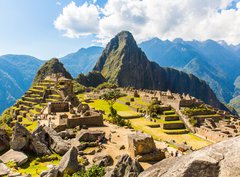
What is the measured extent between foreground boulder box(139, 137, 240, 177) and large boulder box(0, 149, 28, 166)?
37.3 ft

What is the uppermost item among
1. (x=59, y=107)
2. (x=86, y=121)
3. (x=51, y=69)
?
(x=51, y=69)

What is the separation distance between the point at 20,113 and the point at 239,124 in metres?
43.0

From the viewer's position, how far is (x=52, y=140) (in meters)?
18.0

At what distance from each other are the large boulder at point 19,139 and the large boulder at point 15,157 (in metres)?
0.43

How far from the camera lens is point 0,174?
1226 cm

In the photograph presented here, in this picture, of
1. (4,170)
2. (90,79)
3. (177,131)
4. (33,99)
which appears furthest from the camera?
(90,79)

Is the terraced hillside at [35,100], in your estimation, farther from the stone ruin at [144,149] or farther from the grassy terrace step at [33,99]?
the stone ruin at [144,149]

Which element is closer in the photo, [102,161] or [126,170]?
[126,170]

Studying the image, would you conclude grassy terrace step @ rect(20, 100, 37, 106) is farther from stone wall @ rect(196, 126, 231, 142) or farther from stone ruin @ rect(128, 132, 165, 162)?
stone ruin @ rect(128, 132, 165, 162)

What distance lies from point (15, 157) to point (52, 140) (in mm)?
3685

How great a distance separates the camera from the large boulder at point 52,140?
664 inches

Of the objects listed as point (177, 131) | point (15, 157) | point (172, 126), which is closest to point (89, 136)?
point (15, 157)

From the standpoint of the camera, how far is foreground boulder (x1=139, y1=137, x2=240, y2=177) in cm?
470

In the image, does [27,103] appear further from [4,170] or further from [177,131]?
[4,170]
